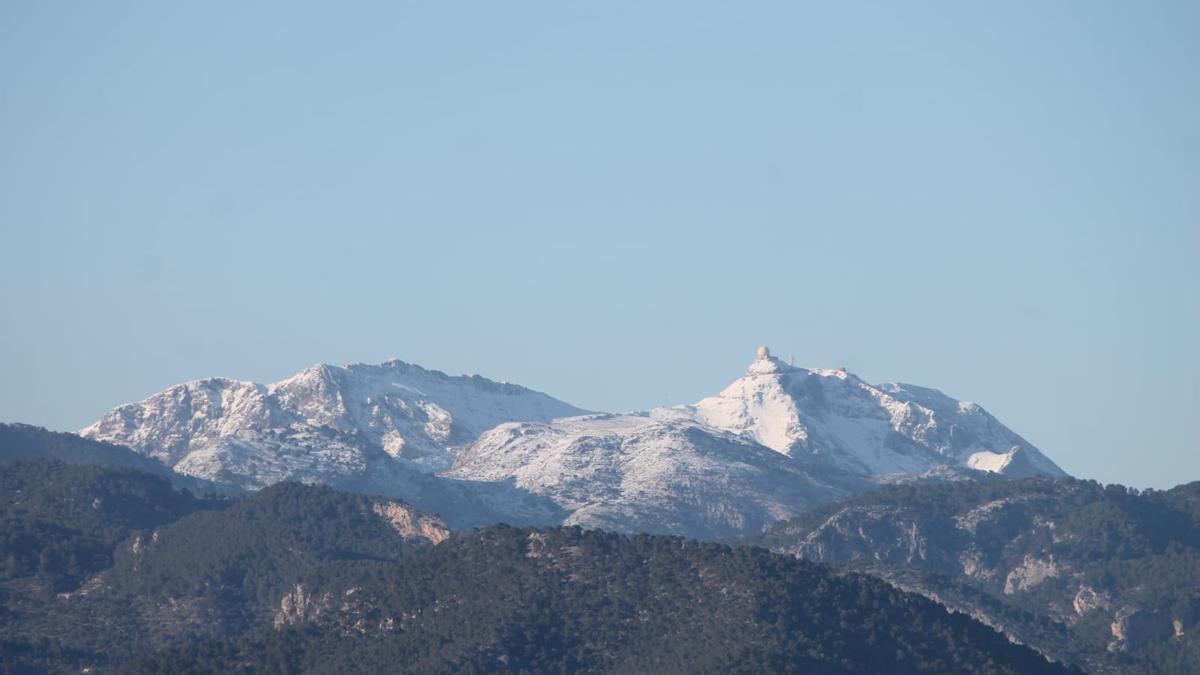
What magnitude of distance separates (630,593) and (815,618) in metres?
13.7

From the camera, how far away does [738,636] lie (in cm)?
16912

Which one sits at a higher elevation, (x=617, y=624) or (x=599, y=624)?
(x=617, y=624)

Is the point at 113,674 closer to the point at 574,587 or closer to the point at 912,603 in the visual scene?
the point at 574,587

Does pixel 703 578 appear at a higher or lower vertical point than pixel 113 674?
higher

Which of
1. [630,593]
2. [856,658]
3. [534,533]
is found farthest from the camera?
[534,533]

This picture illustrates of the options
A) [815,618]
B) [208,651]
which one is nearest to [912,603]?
[815,618]

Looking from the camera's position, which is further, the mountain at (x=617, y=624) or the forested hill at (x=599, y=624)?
the forested hill at (x=599, y=624)

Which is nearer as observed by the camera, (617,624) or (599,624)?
(599,624)

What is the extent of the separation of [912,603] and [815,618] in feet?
32.4

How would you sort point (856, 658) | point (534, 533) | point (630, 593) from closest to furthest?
point (856, 658), point (630, 593), point (534, 533)

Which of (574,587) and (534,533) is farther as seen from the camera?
(534,533)

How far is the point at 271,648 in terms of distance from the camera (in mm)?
176250

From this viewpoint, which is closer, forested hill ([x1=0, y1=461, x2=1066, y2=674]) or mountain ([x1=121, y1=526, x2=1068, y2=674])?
mountain ([x1=121, y1=526, x2=1068, y2=674])

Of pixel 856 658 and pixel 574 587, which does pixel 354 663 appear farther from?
pixel 856 658
